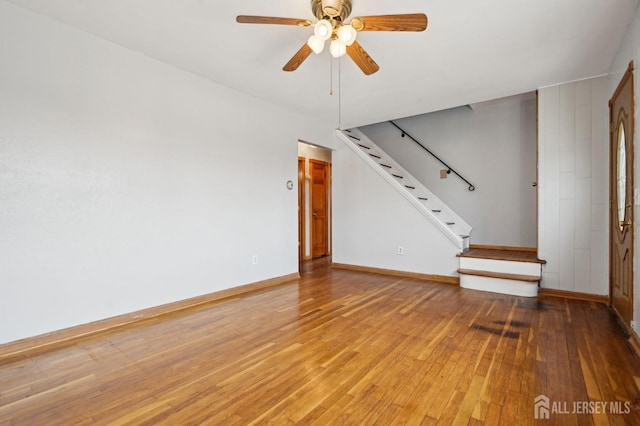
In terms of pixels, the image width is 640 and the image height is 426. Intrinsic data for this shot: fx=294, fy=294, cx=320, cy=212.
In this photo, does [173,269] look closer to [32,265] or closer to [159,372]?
[32,265]

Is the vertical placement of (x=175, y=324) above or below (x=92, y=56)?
below

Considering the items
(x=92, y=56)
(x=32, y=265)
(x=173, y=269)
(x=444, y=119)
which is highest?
(x=444, y=119)

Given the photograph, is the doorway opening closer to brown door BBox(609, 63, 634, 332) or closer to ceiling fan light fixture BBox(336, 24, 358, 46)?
ceiling fan light fixture BBox(336, 24, 358, 46)

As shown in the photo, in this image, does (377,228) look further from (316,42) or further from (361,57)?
(316,42)

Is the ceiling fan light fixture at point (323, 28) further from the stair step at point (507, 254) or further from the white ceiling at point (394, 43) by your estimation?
the stair step at point (507, 254)

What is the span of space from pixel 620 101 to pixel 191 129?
4407 millimetres

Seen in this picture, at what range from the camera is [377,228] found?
5215 mm

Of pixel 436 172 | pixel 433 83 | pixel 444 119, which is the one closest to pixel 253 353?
pixel 433 83

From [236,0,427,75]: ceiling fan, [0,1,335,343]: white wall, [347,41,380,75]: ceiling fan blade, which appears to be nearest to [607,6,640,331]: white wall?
[236,0,427,75]: ceiling fan

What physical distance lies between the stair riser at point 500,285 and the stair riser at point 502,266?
0.61 ft

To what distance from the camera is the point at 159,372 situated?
6.47 ft

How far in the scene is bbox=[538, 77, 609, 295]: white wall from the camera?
3.42m
